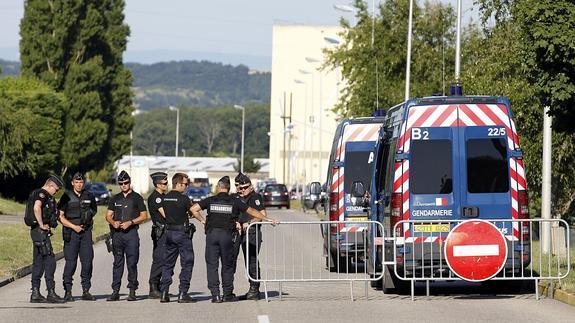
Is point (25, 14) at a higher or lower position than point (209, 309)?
higher

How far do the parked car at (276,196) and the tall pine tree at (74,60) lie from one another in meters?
9.86

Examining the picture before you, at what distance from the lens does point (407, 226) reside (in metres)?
19.2

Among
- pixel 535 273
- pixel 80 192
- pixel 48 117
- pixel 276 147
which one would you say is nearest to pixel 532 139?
pixel 535 273

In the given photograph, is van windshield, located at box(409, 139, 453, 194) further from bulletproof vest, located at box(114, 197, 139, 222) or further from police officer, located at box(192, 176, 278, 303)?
bulletproof vest, located at box(114, 197, 139, 222)

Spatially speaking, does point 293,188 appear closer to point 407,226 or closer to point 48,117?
point 48,117

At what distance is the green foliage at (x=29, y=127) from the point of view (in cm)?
6000

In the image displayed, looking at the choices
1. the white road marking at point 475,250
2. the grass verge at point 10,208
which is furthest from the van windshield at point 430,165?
the grass verge at point 10,208

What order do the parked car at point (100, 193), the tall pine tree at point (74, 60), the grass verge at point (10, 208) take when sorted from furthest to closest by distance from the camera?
1. the parked car at point (100, 193)
2. the tall pine tree at point (74, 60)
3. the grass verge at point (10, 208)

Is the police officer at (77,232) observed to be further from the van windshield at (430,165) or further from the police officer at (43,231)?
the van windshield at (430,165)

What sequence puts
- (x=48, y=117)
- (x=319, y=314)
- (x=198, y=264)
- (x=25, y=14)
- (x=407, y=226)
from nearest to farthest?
1. (x=319, y=314)
2. (x=407, y=226)
3. (x=198, y=264)
4. (x=48, y=117)
5. (x=25, y=14)

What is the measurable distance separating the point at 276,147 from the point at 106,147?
8092cm

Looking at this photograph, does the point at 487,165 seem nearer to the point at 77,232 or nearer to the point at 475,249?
the point at 475,249

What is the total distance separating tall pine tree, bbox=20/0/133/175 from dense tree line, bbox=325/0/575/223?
22.5m

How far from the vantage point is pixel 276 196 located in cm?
7975
